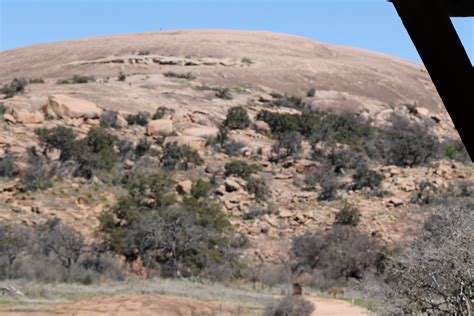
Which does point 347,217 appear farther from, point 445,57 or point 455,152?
point 445,57

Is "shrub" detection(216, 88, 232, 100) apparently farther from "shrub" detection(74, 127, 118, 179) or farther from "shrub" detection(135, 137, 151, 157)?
"shrub" detection(74, 127, 118, 179)

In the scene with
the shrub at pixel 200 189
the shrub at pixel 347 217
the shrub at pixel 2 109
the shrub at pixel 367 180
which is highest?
the shrub at pixel 2 109

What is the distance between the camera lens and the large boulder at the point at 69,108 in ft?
124

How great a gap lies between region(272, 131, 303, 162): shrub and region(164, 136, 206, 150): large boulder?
352 centimetres

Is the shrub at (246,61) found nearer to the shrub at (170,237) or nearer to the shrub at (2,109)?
the shrub at (2,109)

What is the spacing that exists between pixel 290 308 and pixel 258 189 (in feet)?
51.8

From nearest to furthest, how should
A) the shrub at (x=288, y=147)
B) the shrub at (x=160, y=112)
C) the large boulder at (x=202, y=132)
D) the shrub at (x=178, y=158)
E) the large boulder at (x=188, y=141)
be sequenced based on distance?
the shrub at (x=178, y=158), the large boulder at (x=188, y=141), the shrub at (x=288, y=147), the large boulder at (x=202, y=132), the shrub at (x=160, y=112)

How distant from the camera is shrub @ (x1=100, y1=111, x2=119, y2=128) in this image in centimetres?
3812

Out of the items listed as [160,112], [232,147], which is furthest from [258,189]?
[160,112]

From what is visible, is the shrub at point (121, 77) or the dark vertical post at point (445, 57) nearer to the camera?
the dark vertical post at point (445, 57)

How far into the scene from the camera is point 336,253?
88.5ft

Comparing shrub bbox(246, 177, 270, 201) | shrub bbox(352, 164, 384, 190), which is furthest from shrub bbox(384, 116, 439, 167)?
shrub bbox(246, 177, 270, 201)

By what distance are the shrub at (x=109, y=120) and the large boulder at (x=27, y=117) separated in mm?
3000

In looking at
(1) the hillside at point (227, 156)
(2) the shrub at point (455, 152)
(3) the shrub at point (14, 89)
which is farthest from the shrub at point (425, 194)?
(3) the shrub at point (14, 89)
